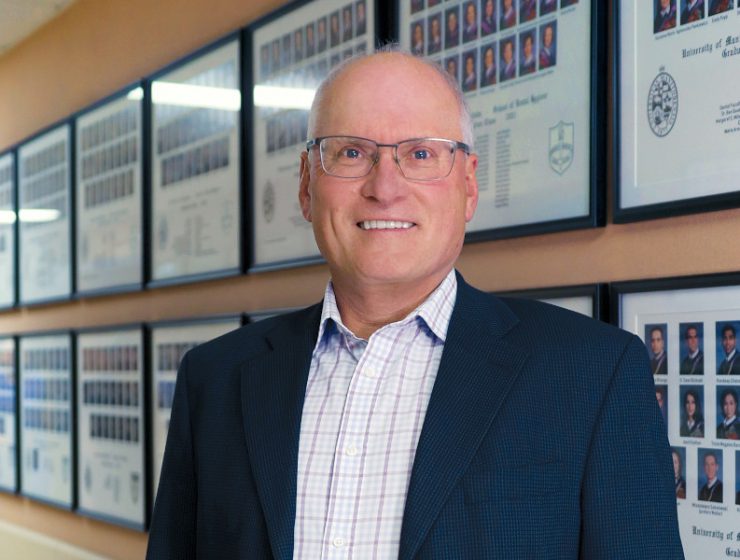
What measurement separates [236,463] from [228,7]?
2.29m

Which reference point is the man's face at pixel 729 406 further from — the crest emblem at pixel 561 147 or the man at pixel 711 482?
the crest emblem at pixel 561 147

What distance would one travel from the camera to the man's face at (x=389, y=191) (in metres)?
1.41

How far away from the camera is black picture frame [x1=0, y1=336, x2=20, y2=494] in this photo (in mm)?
5020

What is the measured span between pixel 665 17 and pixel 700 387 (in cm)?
65

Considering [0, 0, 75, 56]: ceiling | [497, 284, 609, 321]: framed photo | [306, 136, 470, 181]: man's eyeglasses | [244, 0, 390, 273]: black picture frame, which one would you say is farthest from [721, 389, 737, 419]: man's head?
[0, 0, 75, 56]: ceiling

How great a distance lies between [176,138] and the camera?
3.68 metres

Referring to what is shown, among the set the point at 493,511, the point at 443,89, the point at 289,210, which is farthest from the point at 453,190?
the point at 289,210

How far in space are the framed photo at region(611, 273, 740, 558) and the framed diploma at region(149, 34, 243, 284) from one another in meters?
1.65

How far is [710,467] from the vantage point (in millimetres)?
1787

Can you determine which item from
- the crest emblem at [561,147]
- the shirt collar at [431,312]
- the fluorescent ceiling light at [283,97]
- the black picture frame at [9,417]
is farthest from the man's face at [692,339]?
the black picture frame at [9,417]

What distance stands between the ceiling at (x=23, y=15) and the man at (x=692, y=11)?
3.26 meters

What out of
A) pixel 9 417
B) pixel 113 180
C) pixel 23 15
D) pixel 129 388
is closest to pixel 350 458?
pixel 129 388

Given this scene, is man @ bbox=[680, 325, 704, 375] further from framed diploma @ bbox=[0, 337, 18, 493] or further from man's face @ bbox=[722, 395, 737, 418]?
framed diploma @ bbox=[0, 337, 18, 493]

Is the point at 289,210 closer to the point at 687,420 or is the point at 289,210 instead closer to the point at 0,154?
the point at 687,420
